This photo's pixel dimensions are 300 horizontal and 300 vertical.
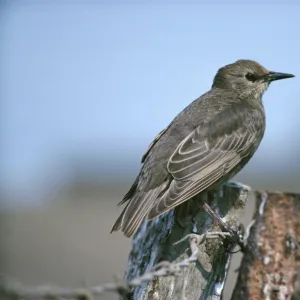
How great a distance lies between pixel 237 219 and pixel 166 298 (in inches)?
51.3

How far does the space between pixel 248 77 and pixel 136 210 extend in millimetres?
2566

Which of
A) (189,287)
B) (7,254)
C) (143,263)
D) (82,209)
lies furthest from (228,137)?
(82,209)

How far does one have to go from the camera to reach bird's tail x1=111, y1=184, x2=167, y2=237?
564 cm

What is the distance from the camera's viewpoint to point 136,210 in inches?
231

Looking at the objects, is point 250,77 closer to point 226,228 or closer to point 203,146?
point 203,146

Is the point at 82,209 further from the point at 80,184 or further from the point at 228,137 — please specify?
the point at 228,137

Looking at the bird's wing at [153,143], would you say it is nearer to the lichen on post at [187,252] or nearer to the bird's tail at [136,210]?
the bird's tail at [136,210]

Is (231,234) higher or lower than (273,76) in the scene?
lower

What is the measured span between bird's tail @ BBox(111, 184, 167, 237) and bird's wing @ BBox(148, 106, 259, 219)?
0.37 ft

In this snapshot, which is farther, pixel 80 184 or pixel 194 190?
pixel 80 184

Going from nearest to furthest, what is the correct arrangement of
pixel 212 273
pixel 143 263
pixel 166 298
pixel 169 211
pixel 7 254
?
pixel 166 298 → pixel 212 273 → pixel 143 263 → pixel 169 211 → pixel 7 254

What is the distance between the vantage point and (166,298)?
462cm

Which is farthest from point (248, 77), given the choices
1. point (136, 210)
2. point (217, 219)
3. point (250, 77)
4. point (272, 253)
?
point (272, 253)

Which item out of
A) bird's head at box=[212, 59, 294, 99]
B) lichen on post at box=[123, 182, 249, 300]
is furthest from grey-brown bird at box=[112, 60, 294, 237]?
lichen on post at box=[123, 182, 249, 300]
